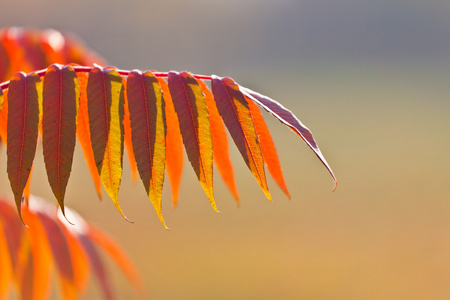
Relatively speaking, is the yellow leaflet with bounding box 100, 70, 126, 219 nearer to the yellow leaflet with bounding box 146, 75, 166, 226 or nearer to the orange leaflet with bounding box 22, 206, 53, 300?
the yellow leaflet with bounding box 146, 75, 166, 226

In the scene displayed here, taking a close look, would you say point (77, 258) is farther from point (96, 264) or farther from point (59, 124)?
point (59, 124)

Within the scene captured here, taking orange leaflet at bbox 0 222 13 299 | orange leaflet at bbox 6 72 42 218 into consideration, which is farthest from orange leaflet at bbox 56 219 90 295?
orange leaflet at bbox 6 72 42 218

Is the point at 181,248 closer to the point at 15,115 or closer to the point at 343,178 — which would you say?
the point at 343,178

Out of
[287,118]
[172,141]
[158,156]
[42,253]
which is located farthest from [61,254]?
[287,118]

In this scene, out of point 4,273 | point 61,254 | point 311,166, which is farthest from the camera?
point 311,166

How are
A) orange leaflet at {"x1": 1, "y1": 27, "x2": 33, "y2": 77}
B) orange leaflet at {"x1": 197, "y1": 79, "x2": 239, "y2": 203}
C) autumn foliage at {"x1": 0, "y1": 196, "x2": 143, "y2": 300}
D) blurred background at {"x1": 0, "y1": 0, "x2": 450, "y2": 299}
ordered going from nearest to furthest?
orange leaflet at {"x1": 197, "y1": 79, "x2": 239, "y2": 203} → autumn foliage at {"x1": 0, "y1": 196, "x2": 143, "y2": 300} → orange leaflet at {"x1": 1, "y1": 27, "x2": 33, "y2": 77} → blurred background at {"x1": 0, "y1": 0, "x2": 450, "y2": 299}

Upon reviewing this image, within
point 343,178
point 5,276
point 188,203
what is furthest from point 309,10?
point 5,276
